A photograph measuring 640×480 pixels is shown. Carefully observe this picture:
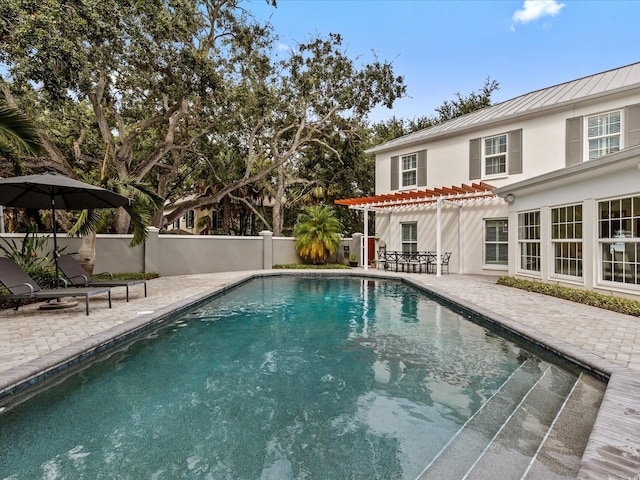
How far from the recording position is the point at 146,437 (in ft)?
10.1

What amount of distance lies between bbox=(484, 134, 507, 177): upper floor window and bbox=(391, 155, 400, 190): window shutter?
398 centimetres

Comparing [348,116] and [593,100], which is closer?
[593,100]

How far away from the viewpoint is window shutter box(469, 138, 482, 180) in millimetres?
14203

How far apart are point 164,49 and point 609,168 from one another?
12780 mm

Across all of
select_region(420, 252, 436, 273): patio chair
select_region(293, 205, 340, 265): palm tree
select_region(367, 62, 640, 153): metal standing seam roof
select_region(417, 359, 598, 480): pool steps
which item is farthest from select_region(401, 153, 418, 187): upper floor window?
select_region(417, 359, 598, 480): pool steps

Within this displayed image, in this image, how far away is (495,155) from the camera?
13.9m

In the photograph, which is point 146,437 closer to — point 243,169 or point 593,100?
point 593,100

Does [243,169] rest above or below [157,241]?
above

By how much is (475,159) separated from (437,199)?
225cm

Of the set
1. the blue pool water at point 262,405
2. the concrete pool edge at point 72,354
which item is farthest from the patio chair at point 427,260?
the concrete pool edge at point 72,354

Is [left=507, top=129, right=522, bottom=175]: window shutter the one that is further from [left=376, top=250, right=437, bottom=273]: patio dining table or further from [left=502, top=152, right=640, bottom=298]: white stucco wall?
[left=376, top=250, right=437, bottom=273]: patio dining table

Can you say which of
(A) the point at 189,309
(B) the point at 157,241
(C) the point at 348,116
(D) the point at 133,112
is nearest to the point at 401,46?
(C) the point at 348,116

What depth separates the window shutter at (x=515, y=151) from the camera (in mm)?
13180

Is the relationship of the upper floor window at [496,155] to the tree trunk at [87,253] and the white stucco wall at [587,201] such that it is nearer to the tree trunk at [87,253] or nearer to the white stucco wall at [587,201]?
the white stucco wall at [587,201]
